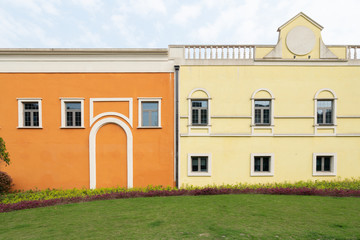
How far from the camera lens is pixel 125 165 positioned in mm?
10688

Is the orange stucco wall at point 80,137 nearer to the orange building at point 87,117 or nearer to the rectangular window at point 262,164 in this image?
the orange building at point 87,117

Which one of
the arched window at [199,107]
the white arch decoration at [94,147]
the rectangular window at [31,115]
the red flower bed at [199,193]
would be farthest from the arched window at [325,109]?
the rectangular window at [31,115]

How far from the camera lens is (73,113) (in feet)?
35.2

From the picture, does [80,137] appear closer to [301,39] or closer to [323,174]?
[301,39]

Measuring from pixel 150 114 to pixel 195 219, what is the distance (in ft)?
21.4

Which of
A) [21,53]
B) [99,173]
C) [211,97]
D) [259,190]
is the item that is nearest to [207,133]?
[211,97]

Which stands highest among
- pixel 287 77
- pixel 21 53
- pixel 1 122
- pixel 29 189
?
pixel 21 53

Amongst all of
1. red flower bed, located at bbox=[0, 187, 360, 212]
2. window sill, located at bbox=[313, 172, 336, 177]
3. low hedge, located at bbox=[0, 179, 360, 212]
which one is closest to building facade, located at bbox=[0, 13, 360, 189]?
window sill, located at bbox=[313, 172, 336, 177]

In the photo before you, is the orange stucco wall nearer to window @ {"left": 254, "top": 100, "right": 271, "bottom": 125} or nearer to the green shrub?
the green shrub

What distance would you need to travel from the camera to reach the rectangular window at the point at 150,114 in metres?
10.8

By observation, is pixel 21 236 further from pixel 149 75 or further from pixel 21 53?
pixel 21 53

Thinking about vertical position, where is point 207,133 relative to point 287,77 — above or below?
below

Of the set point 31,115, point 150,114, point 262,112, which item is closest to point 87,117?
point 31,115

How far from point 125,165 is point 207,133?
555cm
